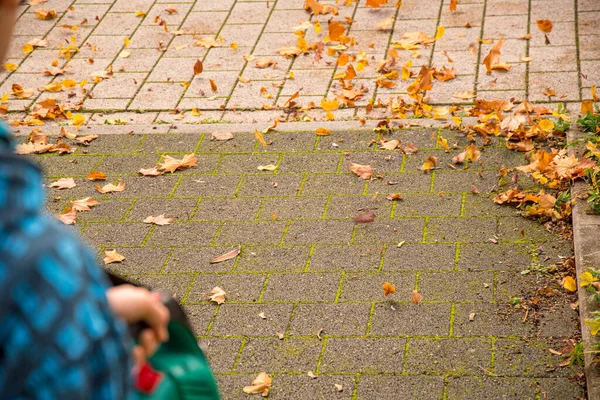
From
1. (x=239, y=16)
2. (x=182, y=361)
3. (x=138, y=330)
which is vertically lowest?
(x=239, y=16)

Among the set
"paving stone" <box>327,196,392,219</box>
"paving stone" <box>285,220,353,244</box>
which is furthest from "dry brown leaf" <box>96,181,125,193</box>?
"paving stone" <box>327,196,392,219</box>

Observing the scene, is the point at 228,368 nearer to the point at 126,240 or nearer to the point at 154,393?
the point at 126,240

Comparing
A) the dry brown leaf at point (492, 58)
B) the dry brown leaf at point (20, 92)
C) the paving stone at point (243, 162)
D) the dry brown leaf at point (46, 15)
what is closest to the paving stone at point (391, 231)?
the paving stone at point (243, 162)

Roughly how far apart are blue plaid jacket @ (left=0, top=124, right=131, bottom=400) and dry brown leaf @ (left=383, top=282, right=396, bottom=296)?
107 inches

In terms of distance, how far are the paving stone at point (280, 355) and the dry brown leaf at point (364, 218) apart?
0.98 metres

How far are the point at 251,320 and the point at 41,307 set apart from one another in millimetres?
2698

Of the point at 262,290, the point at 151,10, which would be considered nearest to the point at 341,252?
the point at 262,290

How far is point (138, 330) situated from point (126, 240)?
313cm

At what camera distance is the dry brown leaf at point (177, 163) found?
513cm

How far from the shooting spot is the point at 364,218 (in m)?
4.46

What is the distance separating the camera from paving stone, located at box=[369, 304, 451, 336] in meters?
3.62

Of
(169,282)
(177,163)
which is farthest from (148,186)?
(169,282)

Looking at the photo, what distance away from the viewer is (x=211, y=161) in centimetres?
518

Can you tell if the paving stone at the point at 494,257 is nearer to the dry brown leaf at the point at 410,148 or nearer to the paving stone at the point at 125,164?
the dry brown leaf at the point at 410,148
